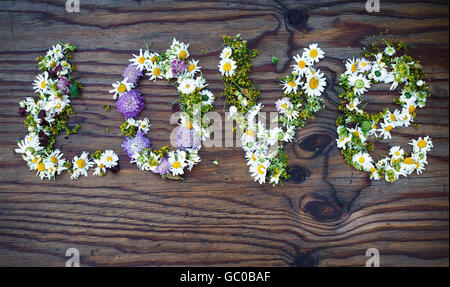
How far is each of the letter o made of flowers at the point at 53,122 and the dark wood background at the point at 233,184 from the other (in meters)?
0.03

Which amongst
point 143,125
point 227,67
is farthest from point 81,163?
point 227,67

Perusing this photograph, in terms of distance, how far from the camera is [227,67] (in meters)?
0.97

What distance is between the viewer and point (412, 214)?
988mm

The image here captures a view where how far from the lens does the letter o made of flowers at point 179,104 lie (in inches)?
38.1

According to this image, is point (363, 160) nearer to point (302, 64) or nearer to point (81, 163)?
point (302, 64)

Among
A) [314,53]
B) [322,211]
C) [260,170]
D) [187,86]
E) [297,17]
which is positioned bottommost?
[322,211]

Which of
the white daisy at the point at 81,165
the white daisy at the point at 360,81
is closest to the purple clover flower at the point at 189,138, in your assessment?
the white daisy at the point at 81,165

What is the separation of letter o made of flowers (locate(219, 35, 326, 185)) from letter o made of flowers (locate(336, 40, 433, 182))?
0.10 m

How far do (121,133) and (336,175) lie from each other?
731mm

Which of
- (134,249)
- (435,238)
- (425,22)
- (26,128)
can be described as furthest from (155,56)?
(435,238)

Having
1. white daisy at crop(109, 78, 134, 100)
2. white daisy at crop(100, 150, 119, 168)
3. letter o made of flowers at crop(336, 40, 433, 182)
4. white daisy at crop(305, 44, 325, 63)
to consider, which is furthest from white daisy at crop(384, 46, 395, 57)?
white daisy at crop(100, 150, 119, 168)

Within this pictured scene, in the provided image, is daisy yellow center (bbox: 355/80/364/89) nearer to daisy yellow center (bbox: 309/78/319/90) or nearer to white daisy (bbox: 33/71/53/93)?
daisy yellow center (bbox: 309/78/319/90)

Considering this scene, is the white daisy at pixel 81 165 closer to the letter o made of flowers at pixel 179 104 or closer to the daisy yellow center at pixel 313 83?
the letter o made of flowers at pixel 179 104

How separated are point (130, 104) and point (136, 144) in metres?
Answer: 0.13
